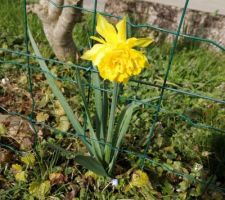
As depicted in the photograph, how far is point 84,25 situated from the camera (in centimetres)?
326

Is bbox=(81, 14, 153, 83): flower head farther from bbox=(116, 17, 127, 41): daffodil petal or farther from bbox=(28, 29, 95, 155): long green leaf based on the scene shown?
bbox=(28, 29, 95, 155): long green leaf

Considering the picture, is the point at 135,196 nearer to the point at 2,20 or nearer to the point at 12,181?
the point at 12,181

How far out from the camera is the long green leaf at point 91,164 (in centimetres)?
191

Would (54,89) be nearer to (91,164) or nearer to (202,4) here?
(91,164)

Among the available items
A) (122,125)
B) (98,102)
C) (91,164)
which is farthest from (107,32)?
(91,164)

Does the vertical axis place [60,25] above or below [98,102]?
above

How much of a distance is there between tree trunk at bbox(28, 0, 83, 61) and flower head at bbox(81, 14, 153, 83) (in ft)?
3.94

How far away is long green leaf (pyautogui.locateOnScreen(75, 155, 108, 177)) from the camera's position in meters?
1.91

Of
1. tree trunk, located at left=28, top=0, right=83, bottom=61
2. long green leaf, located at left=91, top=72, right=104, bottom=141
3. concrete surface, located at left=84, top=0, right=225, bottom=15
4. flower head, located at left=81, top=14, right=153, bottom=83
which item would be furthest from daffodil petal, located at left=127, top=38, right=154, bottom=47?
concrete surface, located at left=84, top=0, right=225, bottom=15

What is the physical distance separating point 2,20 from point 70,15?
776 mm

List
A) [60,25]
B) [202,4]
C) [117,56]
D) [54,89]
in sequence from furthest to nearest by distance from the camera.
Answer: [202,4]
[60,25]
[54,89]
[117,56]

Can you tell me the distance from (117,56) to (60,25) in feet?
4.55

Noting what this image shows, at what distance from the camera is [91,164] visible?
6.44ft

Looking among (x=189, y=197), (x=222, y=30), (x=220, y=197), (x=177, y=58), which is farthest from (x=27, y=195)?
(x=222, y=30)
